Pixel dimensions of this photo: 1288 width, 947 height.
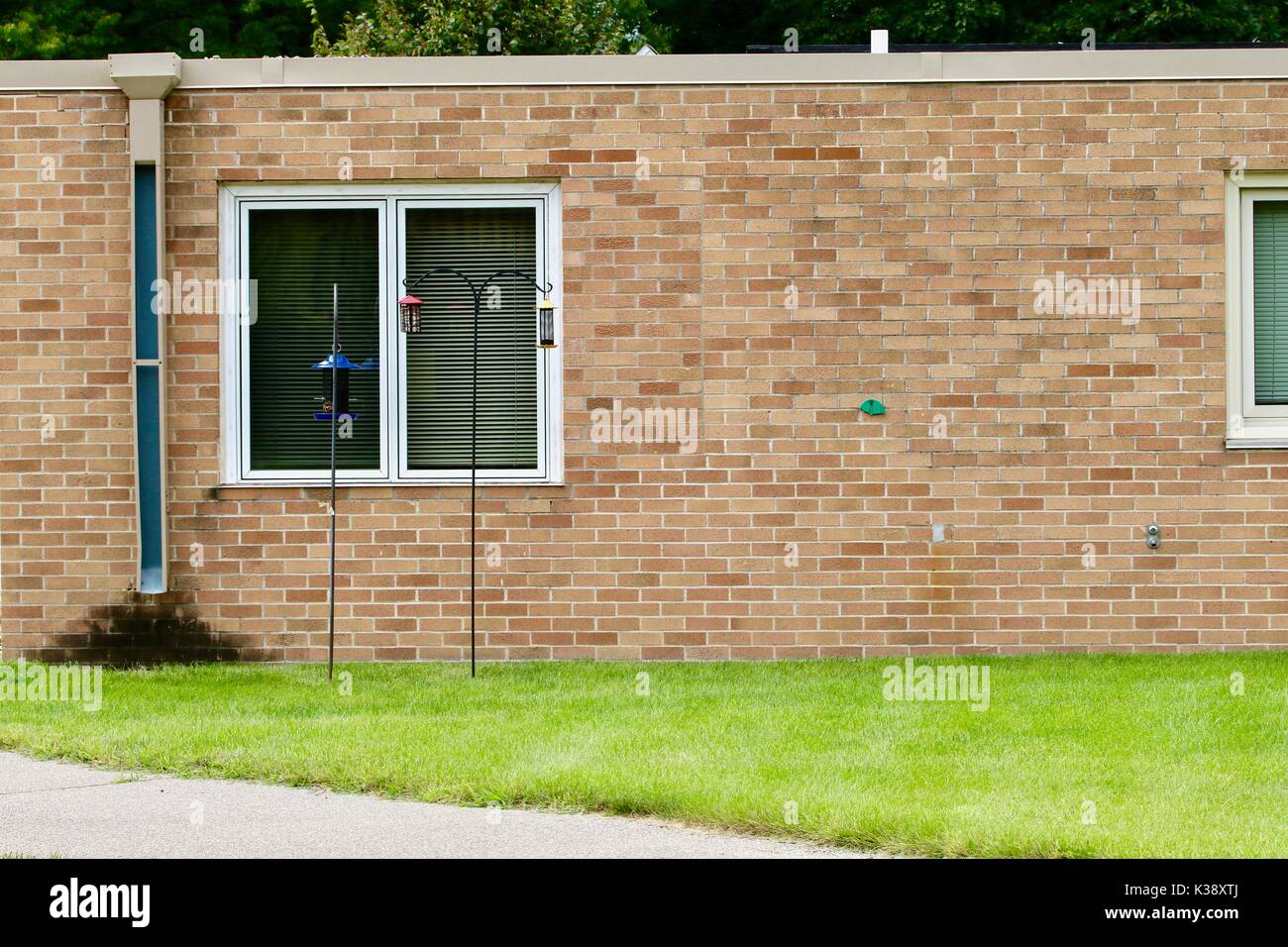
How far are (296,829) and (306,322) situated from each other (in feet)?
17.9

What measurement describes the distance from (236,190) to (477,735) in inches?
191

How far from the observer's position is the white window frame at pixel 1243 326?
35.3ft

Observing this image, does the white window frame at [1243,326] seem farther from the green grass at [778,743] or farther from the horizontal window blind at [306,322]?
the horizontal window blind at [306,322]

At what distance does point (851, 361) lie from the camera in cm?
1072

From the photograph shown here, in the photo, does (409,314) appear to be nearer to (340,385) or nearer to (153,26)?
(340,385)

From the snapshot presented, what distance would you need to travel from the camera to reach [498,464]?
11.0m

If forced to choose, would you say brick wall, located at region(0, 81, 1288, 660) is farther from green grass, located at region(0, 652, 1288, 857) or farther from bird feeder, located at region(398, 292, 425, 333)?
bird feeder, located at region(398, 292, 425, 333)

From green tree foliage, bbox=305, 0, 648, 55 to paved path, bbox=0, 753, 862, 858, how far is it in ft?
65.4

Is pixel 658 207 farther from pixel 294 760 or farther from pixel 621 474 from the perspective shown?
pixel 294 760

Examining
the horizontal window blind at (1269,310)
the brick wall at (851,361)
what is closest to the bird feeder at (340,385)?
the brick wall at (851,361)

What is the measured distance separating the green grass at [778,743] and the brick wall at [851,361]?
0.53 meters

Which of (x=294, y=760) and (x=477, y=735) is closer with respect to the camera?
(x=294, y=760)

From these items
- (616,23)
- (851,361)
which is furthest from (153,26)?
(851,361)
